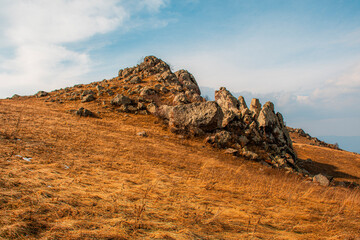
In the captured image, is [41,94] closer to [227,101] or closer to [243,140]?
[227,101]

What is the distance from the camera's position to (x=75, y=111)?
24.6 meters

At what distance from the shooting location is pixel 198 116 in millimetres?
20703

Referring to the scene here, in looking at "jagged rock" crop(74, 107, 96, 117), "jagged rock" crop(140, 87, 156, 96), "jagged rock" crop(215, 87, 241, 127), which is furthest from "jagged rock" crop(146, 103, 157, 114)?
"jagged rock" crop(215, 87, 241, 127)

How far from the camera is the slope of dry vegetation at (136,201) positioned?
4289mm

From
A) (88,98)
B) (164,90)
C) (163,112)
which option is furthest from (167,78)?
(88,98)

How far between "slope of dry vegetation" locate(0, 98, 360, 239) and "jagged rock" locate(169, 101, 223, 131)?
7.75 m

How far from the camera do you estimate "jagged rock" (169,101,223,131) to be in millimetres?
20469

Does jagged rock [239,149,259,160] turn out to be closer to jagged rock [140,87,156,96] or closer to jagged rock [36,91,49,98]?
jagged rock [140,87,156,96]

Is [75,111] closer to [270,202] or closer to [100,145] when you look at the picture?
[100,145]

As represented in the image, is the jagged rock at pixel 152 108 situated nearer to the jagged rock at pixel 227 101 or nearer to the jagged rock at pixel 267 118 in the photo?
the jagged rock at pixel 227 101

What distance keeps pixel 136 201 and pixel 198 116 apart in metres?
15.3

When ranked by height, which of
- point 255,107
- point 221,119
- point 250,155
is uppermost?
point 255,107

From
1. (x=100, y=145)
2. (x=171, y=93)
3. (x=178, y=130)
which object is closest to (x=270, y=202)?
(x=100, y=145)

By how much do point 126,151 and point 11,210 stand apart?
9.00 metres
